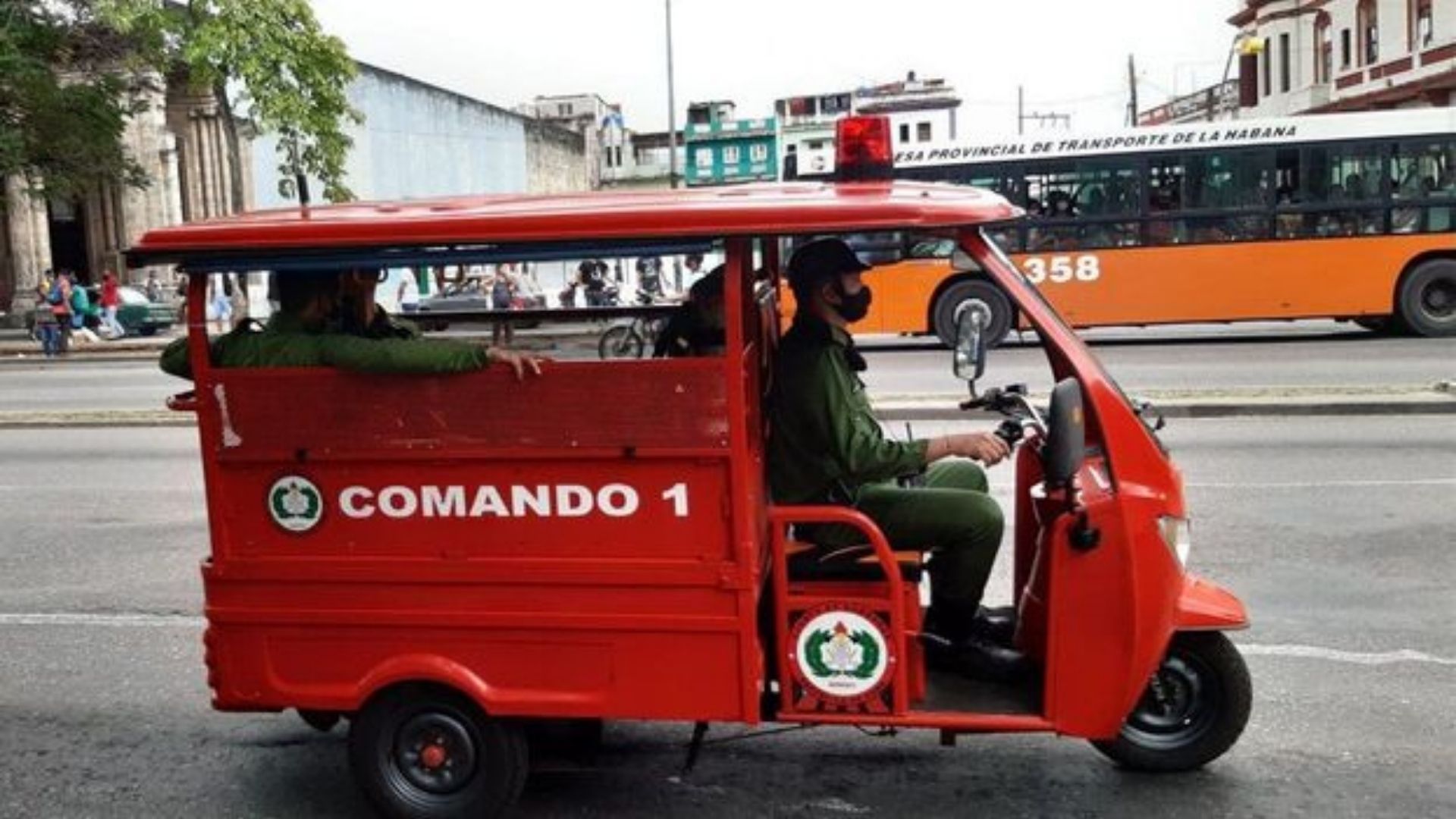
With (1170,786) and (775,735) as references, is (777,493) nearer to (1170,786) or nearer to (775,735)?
(775,735)

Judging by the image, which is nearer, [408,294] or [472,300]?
[472,300]

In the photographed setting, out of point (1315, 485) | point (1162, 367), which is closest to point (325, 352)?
point (1315, 485)

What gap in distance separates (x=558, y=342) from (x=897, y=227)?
1253mm

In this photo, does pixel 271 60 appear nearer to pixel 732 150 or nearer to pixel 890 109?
pixel 732 150

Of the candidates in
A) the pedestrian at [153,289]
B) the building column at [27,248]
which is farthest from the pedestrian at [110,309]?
the building column at [27,248]

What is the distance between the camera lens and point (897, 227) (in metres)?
3.54

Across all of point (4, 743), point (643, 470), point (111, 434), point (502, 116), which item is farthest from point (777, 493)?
point (502, 116)

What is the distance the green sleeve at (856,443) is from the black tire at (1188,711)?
1053 mm

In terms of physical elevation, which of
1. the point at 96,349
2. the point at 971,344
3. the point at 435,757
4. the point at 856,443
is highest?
the point at 971,344

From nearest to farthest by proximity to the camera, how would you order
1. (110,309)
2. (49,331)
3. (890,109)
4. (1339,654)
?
(1339,654), (49,331), (110,309), (890,109)

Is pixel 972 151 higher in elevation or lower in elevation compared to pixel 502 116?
lower

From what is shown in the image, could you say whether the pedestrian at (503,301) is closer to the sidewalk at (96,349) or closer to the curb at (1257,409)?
the curb at (1257,409)

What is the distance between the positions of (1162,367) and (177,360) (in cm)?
1322

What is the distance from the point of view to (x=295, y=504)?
12.6 ft
